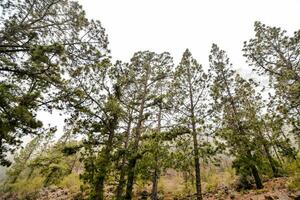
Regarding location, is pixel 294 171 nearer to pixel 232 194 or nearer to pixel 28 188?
pixel 232 194

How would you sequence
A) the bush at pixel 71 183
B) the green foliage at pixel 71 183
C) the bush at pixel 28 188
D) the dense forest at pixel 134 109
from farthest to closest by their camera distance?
1. the bush at pixel 28 188
2. the bush at pixel 71 183
3. the green foliage at pixel 71 183
4. the dense forest at pixel 134 109

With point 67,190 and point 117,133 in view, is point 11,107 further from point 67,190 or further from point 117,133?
point 67,190

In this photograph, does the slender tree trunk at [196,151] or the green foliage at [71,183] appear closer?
the slender tree trunk at [196,151]

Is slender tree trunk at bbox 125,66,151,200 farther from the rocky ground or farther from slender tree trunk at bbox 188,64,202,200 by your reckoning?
the rocky ground

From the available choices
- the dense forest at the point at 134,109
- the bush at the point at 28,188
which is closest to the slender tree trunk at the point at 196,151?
the dense forest at the point at 134,109

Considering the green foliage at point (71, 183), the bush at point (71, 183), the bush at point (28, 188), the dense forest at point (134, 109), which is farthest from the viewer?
the bush at point (28, 188)

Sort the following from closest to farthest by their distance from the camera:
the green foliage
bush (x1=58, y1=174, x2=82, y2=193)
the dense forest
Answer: the dense forest → the green foliage → bush (x1=58, y1=174, x2=82, y2=193)

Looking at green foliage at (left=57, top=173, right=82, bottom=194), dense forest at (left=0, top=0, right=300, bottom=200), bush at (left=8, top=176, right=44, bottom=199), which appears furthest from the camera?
bush at (left=8, top=176, right=44, bottom=199)

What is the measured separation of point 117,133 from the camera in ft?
51.9

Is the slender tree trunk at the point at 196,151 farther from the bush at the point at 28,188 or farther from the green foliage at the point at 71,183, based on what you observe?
the bush at the point at 28,188

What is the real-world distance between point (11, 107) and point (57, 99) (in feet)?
6.69

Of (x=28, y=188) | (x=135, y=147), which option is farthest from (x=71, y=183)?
(x=135, y=147)

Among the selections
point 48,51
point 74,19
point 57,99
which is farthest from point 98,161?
point 74,19

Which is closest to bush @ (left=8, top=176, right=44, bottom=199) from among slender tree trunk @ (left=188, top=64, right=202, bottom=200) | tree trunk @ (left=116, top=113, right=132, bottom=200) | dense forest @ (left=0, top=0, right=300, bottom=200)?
dense forest @ (left=0, top=0, right=300, bottom=200)
